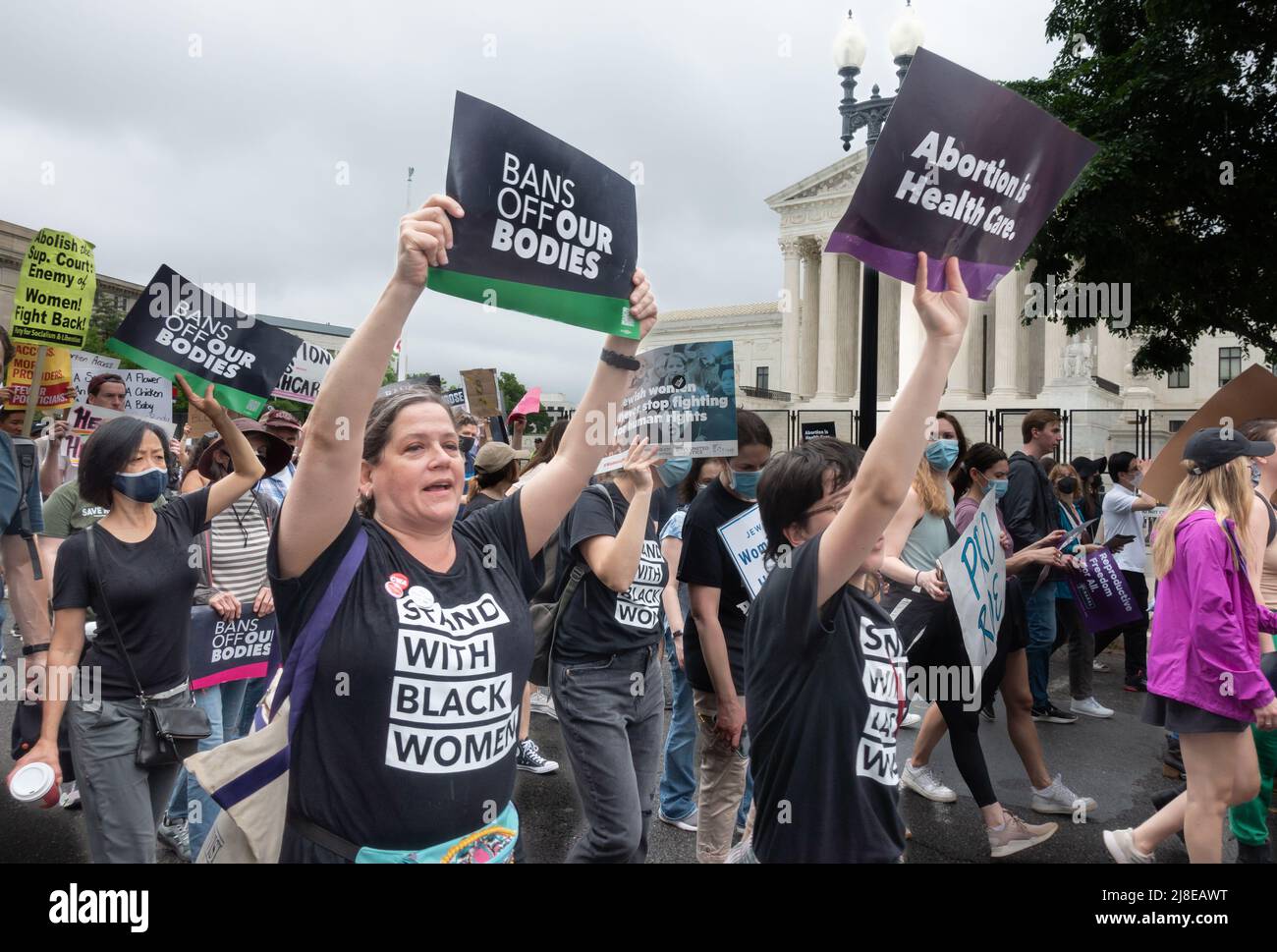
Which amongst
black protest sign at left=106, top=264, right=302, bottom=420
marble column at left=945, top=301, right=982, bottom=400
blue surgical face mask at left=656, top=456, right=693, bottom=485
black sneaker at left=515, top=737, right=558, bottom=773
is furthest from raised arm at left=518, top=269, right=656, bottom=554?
marble column at left=945, top=301, right=982, bottom=400

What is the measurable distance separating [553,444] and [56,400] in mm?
3546

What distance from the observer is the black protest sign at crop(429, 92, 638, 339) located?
87.9 inches

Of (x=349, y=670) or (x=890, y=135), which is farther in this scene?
(x=890, y=135)

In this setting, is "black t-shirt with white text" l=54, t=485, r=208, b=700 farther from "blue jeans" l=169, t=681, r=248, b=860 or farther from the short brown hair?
the short brown hair

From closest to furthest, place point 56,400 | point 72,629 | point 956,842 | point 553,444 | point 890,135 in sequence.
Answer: point 890,135, point 72,629, point 956,842, point 553,444, point 56,400

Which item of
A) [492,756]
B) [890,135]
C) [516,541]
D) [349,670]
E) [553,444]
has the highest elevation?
[890,135]

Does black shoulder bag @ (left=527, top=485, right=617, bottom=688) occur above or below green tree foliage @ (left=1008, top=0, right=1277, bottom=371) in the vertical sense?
below

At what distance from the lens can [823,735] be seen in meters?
2.27

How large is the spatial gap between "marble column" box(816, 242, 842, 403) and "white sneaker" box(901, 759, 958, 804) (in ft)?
160

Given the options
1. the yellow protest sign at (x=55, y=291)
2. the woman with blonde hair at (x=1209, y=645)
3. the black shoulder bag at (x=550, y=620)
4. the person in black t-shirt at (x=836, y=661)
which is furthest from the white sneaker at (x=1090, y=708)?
the yellow protest sign at (x=55, y=291)

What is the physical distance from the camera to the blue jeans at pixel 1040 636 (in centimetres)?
677
